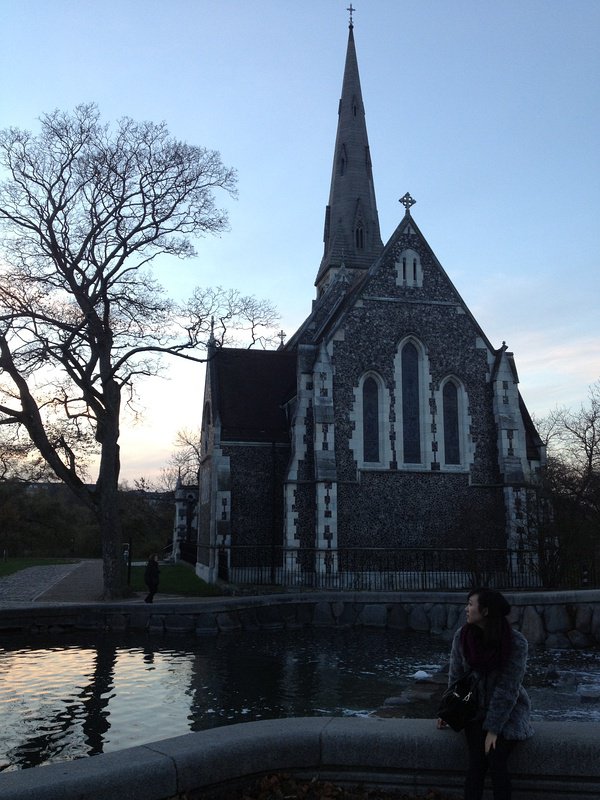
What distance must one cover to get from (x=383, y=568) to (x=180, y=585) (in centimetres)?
658

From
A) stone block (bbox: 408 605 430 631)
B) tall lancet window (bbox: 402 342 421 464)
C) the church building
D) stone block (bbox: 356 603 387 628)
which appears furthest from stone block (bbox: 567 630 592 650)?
tall lancet window (bbox: 402 342 421 464)

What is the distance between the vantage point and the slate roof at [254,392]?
26.4 m

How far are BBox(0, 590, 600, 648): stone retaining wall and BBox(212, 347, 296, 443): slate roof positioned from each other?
31.7 ft

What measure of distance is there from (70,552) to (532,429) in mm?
36987

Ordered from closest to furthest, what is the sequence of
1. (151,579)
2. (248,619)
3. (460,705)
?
(460,705) → (248,619) → (151,579)

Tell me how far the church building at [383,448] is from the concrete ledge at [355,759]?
17.9 metres

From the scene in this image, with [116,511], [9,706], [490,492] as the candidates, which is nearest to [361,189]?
[490,492]

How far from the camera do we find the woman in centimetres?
464

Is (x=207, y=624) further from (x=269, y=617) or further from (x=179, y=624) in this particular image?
(x=269, y=617)

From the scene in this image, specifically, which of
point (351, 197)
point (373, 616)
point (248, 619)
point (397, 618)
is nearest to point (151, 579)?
point (248, 619)

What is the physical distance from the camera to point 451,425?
2598 cm

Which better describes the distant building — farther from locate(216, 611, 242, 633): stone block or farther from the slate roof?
locate(216, 611, 242, 633): stone block

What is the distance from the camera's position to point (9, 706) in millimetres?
8750

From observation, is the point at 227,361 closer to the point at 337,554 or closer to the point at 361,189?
the point at 337,554
